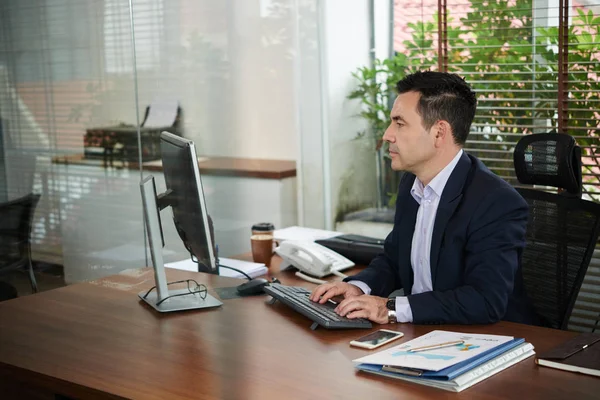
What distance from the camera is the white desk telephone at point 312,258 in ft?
9.66

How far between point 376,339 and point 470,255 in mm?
480

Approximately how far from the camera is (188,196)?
7.75 feet

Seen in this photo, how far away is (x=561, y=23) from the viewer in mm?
4027

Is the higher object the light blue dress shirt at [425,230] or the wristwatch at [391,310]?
the light blue dress shirt at [425,230]

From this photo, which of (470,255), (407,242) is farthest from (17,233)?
(470,255)

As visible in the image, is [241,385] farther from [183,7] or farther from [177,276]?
[183,7]

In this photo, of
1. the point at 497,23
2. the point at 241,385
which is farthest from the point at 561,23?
the point at 241,385

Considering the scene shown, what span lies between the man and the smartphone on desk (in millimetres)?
95

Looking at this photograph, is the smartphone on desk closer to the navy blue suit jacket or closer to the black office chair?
the navy blue suit jacket

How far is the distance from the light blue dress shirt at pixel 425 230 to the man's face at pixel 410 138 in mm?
73

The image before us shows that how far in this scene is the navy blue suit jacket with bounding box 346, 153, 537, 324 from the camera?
219 centimetres

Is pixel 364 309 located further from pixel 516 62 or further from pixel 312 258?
pixel 516 62

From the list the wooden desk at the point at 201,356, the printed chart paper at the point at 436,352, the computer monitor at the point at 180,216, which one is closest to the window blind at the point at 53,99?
the wooden desk at the point at 201,356

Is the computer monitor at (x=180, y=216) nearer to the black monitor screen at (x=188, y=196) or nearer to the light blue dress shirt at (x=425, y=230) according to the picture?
the black monitor screen at (x=188, y=196)
